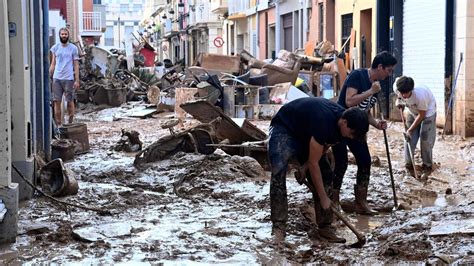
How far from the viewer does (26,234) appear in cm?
659

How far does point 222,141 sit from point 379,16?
11061mm

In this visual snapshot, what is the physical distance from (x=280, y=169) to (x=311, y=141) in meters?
0.52

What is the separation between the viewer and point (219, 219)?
7457 millimetres

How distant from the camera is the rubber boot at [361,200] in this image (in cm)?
781

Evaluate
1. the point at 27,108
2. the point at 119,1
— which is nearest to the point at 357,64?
the point at 27,108

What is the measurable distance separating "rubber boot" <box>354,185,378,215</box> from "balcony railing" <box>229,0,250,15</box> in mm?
36666

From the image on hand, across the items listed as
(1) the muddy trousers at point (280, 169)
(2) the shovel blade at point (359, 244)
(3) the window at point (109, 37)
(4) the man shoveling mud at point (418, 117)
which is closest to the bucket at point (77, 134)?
(4) the man shoveling mud at point (418, 117)

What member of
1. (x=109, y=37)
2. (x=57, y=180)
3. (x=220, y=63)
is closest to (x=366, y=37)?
(x=220, y=63)

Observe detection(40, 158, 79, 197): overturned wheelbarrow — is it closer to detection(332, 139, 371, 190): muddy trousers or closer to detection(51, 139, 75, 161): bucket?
detection(51, 139, 75, 161): bucket

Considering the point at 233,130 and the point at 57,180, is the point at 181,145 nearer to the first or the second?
the point at 233,130

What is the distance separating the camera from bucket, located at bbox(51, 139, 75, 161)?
10.9m

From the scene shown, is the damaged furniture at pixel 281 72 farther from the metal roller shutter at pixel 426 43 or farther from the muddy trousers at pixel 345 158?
the muddy trousers at pixel 345 158

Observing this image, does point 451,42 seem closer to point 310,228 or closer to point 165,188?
point 165,188

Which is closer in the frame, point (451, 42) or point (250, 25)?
point (451, 42)
